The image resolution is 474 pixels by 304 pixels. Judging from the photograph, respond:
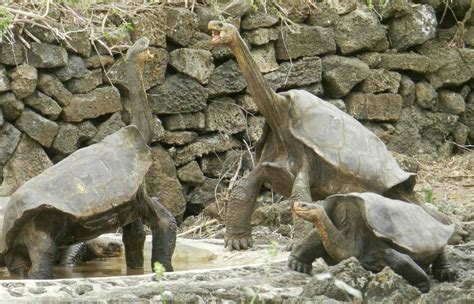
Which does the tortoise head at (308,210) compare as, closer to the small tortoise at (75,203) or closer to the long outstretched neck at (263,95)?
the small tortoise at (75,203)

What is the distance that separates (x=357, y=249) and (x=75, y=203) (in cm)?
165

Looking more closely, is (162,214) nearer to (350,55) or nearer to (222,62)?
(222,62)

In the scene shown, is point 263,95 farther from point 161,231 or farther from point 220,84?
point 220,84

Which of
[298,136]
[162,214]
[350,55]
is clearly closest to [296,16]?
[350,55]

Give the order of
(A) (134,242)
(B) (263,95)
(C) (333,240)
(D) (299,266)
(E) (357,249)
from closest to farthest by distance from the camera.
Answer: (C) (333,240) → (E) (357,249) → (D) (299,266) → (A) (134,242) → (B) (263,95)

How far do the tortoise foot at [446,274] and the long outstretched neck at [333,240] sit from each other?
601mm

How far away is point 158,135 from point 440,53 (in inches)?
147

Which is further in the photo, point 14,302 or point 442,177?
point 442,177

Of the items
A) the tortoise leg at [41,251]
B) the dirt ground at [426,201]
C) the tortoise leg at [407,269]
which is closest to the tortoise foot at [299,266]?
the tortoise leg at [407,269]

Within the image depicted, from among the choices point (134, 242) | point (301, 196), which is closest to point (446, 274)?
point (301, 196)

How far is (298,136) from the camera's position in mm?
8438

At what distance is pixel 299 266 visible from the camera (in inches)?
283

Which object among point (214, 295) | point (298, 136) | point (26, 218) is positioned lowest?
point (214, 295)

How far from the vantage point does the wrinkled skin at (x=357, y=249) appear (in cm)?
686
